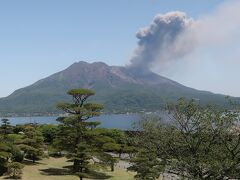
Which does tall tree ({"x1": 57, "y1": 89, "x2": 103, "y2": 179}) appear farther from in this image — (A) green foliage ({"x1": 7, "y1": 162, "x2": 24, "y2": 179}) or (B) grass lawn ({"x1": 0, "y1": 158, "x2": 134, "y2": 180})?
(A) green foliage ({"x1": 7, "y1": 162, "x2": 24, "y2": 179})

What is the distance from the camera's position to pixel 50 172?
43.4 m

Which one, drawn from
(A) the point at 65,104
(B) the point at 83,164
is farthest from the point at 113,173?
(A) the point at 65,104

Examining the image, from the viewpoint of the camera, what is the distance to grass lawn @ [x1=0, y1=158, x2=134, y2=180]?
40500 millimetres

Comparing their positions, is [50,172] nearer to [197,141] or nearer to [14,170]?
[14,170]

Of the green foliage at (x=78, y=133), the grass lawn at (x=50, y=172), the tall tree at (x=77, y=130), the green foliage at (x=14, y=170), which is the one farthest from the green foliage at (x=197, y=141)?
the green foliage at (x=78, y=133)

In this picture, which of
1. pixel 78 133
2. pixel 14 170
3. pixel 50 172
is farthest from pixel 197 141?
pixel 50 172

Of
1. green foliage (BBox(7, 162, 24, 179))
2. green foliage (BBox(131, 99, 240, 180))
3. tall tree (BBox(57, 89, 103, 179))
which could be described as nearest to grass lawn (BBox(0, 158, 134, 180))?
green foliage (BBox(7, 162, 24, 179))

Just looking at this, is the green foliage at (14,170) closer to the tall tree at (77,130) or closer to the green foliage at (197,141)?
the tall tree at (77,130)

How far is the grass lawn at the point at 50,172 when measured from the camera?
133 ft

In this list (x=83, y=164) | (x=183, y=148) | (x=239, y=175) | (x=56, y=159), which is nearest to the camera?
(x=239, y=175)

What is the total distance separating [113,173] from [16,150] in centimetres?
1044

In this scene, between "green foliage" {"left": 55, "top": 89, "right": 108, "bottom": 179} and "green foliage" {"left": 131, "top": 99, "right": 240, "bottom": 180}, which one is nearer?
"green foliage" {"left": 131, "top": 99, "right": 240, "bottom": 180}

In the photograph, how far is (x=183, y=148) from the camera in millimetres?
20297

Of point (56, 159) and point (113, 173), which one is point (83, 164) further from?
point (56, 159)
